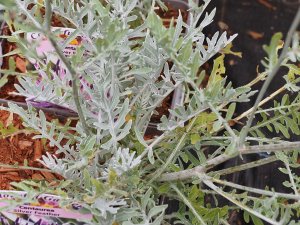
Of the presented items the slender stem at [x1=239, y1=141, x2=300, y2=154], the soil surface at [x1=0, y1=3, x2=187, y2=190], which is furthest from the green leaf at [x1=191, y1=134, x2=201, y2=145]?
the soil surface at [x1=0, y1=3, x2=187, y2=190]

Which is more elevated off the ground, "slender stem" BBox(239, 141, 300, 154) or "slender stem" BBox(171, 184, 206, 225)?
"slender stem" BBox(239, 141, 300, 154)

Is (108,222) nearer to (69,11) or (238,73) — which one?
(69,11)

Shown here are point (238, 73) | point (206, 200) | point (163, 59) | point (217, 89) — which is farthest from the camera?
point (238, 73)

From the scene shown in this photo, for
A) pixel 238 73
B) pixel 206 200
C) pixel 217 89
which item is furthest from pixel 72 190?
pixel 238 73

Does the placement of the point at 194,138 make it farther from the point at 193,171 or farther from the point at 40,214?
the point at 40,214

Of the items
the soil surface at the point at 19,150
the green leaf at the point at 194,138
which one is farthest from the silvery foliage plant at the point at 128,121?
the soil surface at the point at 19,150

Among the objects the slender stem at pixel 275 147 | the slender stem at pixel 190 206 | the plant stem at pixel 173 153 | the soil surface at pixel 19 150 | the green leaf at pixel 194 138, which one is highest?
the slender stem at pixel 275 147

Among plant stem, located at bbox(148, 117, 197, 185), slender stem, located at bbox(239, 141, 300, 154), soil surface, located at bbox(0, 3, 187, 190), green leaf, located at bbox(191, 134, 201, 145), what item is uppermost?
slender stem, located at bbox(239, 141, 300, 154)

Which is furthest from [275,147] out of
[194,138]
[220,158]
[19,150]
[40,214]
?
[19,150]

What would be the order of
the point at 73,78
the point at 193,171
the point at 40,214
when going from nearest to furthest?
the point at 73,78, the point at 193,171, the point at 40,214

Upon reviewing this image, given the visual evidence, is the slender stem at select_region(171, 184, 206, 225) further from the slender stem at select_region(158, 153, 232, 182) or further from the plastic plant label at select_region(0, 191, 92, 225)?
the plastic plant label at select_region(0, 191, 92, 225)

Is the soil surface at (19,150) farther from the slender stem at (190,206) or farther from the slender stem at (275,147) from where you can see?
the slender stem at (275,147)
